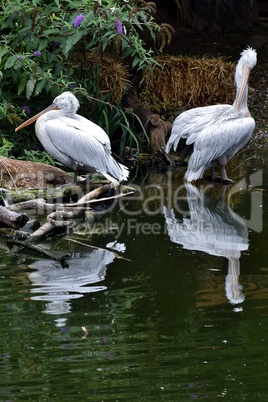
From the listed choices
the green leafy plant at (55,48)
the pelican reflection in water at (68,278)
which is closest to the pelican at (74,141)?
the green leafy plant at (55,48)

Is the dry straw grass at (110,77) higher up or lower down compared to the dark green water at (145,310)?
higher up

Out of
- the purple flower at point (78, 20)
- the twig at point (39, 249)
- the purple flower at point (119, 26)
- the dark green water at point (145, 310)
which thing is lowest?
the dark green water at point (145, 310)

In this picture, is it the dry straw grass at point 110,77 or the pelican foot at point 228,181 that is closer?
the pelican foot at point 228,181

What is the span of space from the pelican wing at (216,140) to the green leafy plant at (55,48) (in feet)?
2.96

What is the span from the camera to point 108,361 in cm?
393

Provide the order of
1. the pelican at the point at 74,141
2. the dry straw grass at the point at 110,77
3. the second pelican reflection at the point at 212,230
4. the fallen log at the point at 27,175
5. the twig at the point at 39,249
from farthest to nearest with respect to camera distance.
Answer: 1. the dry straw grass at the point at 110,77
2. the pelican at the point at 74,141
3. the fallen log at the point at 27,175
4. the second pelican reflection at the point at 212,230
5. the twig at the point at 39,249

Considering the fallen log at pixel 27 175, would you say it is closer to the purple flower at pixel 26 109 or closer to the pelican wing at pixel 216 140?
the purple flower at pixel 26 109

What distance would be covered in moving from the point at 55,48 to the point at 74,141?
4.61ft

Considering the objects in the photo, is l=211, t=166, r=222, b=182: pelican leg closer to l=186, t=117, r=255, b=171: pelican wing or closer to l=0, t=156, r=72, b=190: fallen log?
l=186, t=117, r=255, b=171: pelican wing

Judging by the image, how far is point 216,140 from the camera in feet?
24.9

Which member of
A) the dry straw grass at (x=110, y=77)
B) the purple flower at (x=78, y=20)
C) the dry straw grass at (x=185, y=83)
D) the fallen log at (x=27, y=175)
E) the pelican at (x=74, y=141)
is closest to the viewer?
the fallen log at (x=27, y=175)

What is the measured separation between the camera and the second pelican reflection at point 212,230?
A: 5.69 meters

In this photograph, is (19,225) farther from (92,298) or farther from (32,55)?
(32,55)

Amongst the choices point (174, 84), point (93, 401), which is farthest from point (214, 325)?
point (174, 84)
